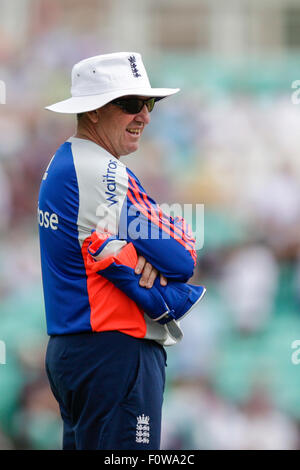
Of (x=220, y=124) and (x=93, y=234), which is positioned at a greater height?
(x=93, y=234)

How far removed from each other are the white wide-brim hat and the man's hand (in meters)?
0.52

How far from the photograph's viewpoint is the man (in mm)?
2629

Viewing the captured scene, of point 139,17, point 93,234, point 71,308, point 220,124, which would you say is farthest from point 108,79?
point 139,17

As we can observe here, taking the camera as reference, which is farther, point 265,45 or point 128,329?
point 265,45

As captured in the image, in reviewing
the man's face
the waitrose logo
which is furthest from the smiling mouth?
the waitrose logo

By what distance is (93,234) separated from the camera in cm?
261

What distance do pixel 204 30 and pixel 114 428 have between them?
4.80m

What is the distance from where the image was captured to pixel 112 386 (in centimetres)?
266

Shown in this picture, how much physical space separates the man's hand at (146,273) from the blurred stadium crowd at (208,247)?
3422 millimetres

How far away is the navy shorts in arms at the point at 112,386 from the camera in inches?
105

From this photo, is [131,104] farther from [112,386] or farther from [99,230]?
[112,386]

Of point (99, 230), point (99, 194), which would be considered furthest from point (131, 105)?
point (99, 230)

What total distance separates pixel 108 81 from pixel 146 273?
63 centimetres

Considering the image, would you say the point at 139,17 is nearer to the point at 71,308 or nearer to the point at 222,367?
the point at 222,367
